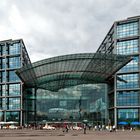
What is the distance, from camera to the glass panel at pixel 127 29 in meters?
106

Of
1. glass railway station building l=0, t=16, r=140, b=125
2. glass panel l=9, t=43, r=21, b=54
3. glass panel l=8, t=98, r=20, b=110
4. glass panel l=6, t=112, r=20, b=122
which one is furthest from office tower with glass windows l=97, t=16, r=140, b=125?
glass panel l=9, t=43, r=21, b=54

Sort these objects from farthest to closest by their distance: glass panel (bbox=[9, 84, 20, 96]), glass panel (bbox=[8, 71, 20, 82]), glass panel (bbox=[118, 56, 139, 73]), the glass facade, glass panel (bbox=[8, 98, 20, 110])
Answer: glass panel (bbox=[8, 71, 20, 82]), glass panel (bbox=[9, 84, 20, 96]), glass panel (bbox=[8, 98, 20, 110]), the glass facade, glass panel (bbox=[118, 56, 139, 73])

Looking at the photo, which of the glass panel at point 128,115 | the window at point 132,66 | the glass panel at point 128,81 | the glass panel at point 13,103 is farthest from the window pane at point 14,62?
the glass panel at point 128,115

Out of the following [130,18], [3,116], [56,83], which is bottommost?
[3,116]

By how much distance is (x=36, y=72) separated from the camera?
112625 mm

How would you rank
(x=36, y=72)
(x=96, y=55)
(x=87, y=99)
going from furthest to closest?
(x=87, y=99), (x=36, y=72), (x=96, y=55)

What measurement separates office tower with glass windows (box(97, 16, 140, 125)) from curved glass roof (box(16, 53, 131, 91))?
4051mm

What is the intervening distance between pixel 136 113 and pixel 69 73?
25.0 metres

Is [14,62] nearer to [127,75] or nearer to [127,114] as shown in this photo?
→ [127,75]

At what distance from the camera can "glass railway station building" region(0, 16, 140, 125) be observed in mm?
104750

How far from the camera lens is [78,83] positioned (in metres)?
125

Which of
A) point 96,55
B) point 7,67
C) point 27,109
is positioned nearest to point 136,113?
point 96,55

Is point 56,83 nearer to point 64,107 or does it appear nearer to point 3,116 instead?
point 64,107

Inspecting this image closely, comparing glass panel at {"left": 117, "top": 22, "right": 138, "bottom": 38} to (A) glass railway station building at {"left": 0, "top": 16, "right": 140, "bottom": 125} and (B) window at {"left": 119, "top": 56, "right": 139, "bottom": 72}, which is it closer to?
(A) glass railway station building at {"left": 0, "top": 16, "right": 140, "bottom": 125}
